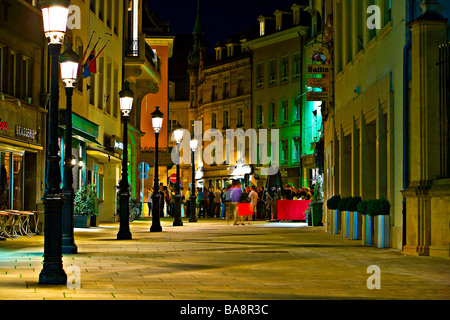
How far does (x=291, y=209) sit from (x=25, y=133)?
19.1 m

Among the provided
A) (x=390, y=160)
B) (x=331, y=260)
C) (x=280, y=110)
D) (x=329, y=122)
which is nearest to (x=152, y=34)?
(x=280, y=110)

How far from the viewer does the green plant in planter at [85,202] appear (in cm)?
3120

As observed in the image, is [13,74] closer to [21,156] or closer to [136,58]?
[21,156]

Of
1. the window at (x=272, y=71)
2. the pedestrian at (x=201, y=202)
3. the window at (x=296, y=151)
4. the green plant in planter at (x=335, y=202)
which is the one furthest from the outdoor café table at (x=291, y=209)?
the window at (x=272, y=71)

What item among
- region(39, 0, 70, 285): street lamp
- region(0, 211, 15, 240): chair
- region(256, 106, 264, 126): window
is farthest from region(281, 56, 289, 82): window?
region(39, 0, 70, 285): street lamp

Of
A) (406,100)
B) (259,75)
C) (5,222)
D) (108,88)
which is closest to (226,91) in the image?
(259,75)

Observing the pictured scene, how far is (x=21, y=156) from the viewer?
26.5 m

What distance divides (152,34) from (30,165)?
4110cm

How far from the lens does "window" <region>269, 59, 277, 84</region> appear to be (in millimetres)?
79125

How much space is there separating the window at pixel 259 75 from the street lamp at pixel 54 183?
69.5 m

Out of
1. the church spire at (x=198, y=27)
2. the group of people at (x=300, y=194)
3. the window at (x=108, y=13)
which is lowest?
the group of people at (x=300, y=194)

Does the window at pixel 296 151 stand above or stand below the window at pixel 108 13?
below

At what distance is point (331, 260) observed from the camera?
16.3 m

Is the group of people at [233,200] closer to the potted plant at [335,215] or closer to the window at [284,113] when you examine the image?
the potted plant at [335,215]
